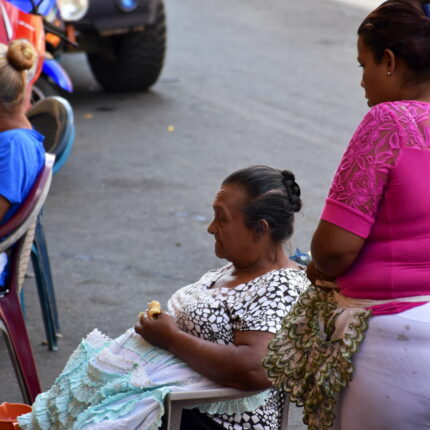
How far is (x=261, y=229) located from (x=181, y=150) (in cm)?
501

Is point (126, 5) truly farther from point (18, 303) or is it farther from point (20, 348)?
point (20, 348)

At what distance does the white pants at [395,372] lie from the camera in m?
1.96

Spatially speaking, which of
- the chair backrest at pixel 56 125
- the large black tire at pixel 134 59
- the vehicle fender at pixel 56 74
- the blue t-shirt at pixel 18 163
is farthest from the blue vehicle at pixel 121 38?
the blue t-shirt at pixel 18 163

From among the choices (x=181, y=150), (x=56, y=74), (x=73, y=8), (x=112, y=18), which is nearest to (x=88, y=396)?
(x=56, y=74)

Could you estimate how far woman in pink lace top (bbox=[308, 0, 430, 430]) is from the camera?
1.96 m

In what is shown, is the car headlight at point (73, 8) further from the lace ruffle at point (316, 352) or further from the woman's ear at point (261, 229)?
the lace ruffle at point (316, 352)

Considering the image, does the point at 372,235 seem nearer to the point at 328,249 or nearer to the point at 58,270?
the point at 328,249

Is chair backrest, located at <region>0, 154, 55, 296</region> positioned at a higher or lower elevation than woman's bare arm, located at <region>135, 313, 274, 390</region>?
lower

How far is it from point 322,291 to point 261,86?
756cm

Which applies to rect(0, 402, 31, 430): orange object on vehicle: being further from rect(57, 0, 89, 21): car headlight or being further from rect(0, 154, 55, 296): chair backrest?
→ rect(57, 0, 89, 21): car headlight

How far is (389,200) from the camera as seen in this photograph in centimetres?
198

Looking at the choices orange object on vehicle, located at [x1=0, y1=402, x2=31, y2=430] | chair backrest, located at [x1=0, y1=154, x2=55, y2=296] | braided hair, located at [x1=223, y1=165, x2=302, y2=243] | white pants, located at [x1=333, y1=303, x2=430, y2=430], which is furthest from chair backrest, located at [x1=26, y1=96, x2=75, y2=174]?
white pants, located at [x1=333, y1=303, x2=430, y2=430]

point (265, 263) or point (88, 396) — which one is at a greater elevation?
point (265, 263)

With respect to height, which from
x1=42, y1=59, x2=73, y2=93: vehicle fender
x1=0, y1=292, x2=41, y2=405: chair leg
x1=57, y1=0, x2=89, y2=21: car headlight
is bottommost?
x1=57, y1=0, x2=89, y2=21: car headlight
